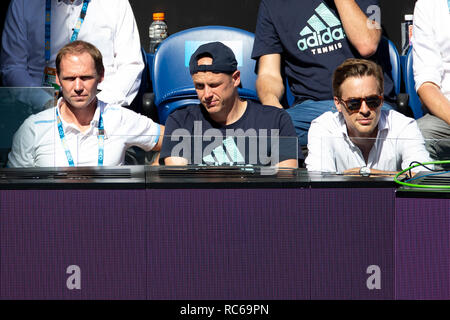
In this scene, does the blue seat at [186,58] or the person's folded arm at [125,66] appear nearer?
the person's folded arm at [125,66]

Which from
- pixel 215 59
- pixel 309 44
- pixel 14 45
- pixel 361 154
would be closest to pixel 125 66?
pixel 14 45

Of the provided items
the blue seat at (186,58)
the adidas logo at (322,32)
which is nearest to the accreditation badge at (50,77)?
the blue seat at (186,58)

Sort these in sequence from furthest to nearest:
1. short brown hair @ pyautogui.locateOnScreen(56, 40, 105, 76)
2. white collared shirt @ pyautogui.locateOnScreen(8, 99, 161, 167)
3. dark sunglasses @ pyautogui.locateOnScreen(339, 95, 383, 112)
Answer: short brown hair @ pyautogui.locateOnScreen(56, 40, 105, 76), dark sunglasses @ pyautogui.locateOnScreen(339, 95, 383, 112), white collared shirt @ pyautogui.locateOnScreen(8, 99, 161, 167)

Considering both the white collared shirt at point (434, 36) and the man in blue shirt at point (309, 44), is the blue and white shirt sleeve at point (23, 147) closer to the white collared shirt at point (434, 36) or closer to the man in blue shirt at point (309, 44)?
the man in blue shirt at point (309, 44)

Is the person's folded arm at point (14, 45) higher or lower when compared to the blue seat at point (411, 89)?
higher

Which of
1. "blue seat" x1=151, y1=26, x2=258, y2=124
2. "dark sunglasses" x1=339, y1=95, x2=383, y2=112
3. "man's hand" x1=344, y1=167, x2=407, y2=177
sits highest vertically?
"blue seat" x1=151, y1=26, x2=258, y2=124

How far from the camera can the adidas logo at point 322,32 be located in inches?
136

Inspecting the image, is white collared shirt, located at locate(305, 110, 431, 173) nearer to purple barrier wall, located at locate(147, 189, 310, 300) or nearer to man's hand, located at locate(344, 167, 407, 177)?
man's hand, located at locate(344, 167, 407, 177)

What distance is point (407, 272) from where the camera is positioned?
146 centimetres

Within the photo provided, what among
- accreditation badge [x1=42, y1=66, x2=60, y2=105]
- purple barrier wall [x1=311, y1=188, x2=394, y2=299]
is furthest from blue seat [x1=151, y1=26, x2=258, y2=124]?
purple barrier wall [x1=311, y1=188, x2=394, y2=299]

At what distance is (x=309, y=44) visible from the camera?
3463 mm

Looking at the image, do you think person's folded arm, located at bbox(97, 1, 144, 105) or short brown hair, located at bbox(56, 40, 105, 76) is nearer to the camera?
short brown hair, located at bbox(56, 40, 105, 76)

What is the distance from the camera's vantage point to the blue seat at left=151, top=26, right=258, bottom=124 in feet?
11.9

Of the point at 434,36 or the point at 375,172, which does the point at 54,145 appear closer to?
the point at 375,172
